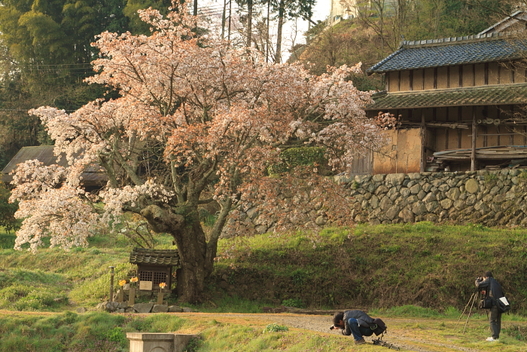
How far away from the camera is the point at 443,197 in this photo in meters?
25.0

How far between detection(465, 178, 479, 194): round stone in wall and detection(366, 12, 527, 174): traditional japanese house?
0.56 metres

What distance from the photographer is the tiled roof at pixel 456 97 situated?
2416 centimetres

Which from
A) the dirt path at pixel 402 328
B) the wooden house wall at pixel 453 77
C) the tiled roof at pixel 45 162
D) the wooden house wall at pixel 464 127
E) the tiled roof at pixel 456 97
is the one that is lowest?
the dirt path at pixel 402 328

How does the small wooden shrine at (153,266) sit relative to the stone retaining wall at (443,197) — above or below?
below

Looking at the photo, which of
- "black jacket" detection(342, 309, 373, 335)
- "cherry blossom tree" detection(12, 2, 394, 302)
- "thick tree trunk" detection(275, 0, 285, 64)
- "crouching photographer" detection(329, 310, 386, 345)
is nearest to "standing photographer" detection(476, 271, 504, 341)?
"crouching photographer" detection(329, 310, 386, 345)

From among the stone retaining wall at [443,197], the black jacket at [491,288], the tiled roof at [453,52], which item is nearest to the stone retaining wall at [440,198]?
the stone retaining wall at [443,197]

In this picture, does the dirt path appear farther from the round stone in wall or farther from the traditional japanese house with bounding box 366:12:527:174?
the traditional japanese house with bounding box 366:12:527:174

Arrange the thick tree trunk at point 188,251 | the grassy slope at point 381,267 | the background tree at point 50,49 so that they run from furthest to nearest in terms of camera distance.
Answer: the background tree at point 50,49 < the grassy slope at point 381,267 < the thick tree trunk at point 188,251

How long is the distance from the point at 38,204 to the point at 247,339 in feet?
25.8

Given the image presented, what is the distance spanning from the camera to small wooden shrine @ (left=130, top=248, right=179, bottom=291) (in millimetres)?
19297

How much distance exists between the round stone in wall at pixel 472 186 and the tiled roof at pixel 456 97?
2978 mm

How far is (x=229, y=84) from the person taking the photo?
1947 centimetres

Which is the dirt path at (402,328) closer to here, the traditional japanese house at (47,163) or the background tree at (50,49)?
the traditional japanese house at (47,163)

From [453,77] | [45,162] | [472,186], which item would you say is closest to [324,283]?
[472,186]
